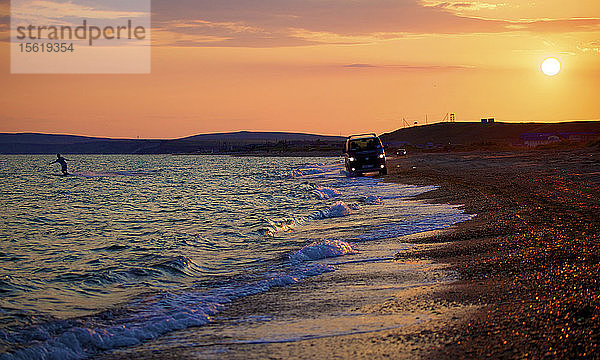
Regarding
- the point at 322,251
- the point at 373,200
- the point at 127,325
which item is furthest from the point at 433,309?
the point at 373,200

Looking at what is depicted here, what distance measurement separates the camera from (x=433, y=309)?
18.0 ft

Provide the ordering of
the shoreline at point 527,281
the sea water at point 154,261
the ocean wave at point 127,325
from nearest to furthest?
the shoreline at point 527,281
the ocean wave at point 127,325
the sea water at point 154,261

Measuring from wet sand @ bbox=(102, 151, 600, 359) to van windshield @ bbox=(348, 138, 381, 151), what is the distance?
2420cm

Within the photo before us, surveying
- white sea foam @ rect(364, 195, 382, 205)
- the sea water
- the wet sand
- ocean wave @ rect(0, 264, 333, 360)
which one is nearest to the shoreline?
the wet sand

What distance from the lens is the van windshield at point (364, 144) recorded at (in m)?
33.5

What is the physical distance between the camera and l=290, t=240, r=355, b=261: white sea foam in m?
9.32

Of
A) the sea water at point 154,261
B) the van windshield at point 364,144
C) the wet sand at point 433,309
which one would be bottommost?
the sea water at point 154,261

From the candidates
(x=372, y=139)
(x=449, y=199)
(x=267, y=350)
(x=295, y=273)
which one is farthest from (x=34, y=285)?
(x=372, y=139)

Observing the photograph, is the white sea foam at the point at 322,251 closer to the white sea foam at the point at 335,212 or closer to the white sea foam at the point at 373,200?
the white sea foam at the point at 335,212

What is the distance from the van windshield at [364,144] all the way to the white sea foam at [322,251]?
23.9 meters

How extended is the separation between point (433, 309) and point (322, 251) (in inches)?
160

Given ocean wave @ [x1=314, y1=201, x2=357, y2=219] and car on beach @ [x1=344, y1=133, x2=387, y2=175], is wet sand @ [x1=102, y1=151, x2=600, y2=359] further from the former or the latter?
car on beach @ [x1=344, y1=133, x2=387, y2=175]

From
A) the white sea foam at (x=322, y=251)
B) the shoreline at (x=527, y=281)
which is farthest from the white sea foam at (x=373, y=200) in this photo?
the white sea foam at (x=322, y=251)

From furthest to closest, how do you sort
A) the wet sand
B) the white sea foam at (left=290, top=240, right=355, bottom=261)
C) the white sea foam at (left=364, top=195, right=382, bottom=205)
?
the white sea foam at (left=364, top=195, right=382, bottom=205) → the white sea foam at (left=290, top=240, right=355, bottom=261) → the wet sand
